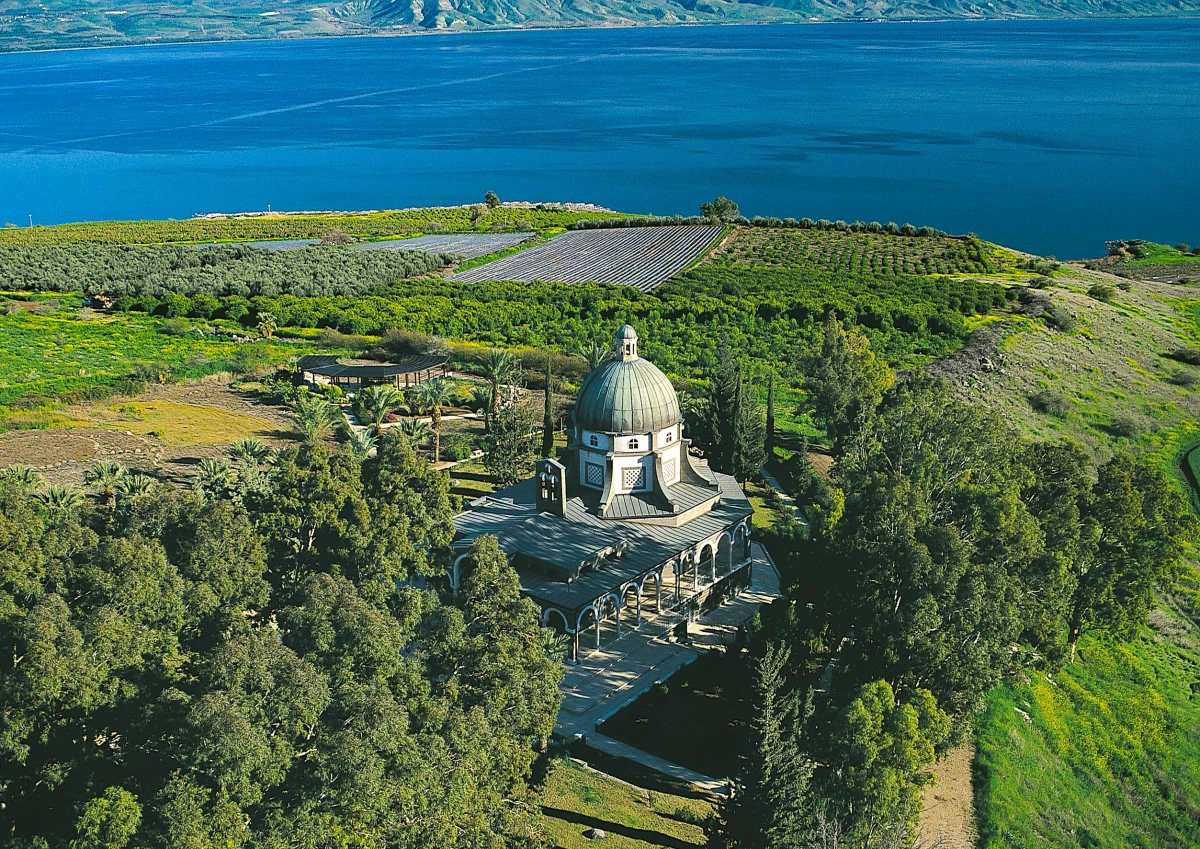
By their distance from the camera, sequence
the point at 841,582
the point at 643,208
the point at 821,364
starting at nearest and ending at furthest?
the point at 841,582
the point at 821,364
the point at 643,208

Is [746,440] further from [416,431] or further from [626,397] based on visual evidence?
[416,431]

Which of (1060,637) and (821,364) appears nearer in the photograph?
(1060,637)

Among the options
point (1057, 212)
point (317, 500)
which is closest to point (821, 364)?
point (317, 500)

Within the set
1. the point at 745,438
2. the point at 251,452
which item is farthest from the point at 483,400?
the point at 745,438

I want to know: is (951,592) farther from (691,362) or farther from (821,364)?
(691,362)

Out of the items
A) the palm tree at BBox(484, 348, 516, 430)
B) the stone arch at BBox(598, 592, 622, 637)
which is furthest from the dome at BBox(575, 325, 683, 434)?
the palm tree at BBox(484, 348, 516, 430)

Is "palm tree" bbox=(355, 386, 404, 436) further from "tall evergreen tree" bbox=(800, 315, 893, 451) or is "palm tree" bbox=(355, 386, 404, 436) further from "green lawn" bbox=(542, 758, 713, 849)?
"green lawn" bbox=(542, 758, 713, 849)

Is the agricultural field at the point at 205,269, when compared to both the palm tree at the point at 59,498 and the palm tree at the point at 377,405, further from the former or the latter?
the palm tree at the point at 59,498
